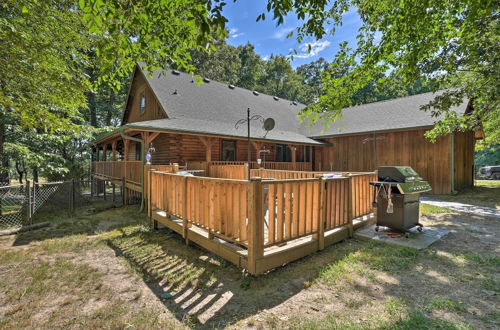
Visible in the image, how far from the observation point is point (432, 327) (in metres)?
2.11

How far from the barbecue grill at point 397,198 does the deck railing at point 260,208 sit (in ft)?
1.67

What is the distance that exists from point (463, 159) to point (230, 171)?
1268 centimetres

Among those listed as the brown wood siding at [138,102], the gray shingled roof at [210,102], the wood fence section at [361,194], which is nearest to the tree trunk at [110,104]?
the brown wood siding at [138,102]

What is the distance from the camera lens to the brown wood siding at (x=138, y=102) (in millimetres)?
13125

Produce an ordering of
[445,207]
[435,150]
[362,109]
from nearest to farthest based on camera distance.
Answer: [445,207] < [435,150] < [362,109]

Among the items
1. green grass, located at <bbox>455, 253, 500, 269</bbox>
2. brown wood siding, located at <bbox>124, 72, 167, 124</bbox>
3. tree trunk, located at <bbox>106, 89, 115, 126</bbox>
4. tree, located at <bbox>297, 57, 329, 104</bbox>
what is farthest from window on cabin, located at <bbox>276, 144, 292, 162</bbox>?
Result: tree, located at <bbox>297, 57, 329, 104</bbox>

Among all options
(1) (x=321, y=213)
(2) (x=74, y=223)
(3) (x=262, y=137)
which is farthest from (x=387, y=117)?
(2) (x=74, y=223)

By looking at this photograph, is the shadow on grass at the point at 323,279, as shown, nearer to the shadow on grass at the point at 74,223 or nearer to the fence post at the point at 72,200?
the shadow on grass at the point at 74,223

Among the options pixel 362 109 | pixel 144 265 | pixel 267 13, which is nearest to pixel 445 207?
pixel 267 13

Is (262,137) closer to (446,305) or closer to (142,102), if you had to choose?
(142,102)

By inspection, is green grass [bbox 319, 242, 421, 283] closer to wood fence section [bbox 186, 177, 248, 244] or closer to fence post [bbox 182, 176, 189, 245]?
wood fence section [bbox 186, 177, 248, 244]

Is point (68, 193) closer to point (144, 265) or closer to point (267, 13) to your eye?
point (144, 265)

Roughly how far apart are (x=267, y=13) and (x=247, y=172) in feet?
20.1

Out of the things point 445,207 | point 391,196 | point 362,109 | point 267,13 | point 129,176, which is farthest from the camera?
point 362,109
